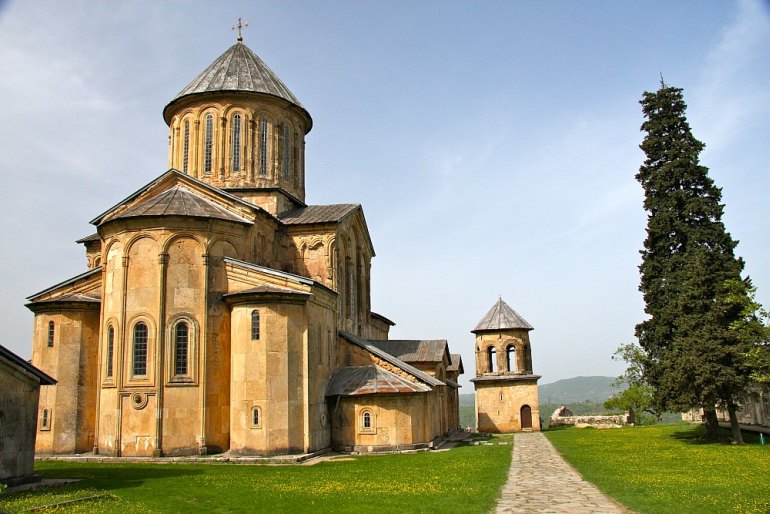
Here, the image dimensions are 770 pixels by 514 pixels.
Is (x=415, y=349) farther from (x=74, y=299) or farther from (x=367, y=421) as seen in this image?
(x=74, y=299)

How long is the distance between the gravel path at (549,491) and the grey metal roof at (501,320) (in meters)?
20.0

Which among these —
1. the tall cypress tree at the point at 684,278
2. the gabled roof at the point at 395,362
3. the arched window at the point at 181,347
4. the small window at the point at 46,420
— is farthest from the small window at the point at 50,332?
the tall cypress tree at the point at 684,278

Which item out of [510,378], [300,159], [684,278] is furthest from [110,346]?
[510,378]

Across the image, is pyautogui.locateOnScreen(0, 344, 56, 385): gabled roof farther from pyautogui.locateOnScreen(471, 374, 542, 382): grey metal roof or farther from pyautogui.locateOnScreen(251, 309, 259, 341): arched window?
pyautogui.locateOnScreen(471, 374, 542, 382): grey metal roof

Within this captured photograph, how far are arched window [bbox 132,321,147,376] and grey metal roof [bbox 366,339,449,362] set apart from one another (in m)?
11.4

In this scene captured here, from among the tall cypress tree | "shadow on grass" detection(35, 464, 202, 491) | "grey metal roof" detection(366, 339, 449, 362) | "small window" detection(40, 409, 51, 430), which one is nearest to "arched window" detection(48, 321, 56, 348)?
"small window" detection(40, 409, 51, 430)

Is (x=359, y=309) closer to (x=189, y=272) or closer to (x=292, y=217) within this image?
(x=292, y=217)

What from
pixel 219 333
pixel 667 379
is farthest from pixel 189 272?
pixel 667 379

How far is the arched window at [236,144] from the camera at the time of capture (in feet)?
86.2

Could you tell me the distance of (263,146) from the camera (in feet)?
87.8

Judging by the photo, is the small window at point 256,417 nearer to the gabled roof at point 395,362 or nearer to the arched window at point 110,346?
the arched window at point 110,346

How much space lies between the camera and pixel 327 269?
25281 millimetres

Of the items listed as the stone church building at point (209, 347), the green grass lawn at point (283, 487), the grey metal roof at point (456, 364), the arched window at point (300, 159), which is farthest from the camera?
the grey metal roof at point (456, 364)

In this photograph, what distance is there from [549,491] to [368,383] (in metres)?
9.98
